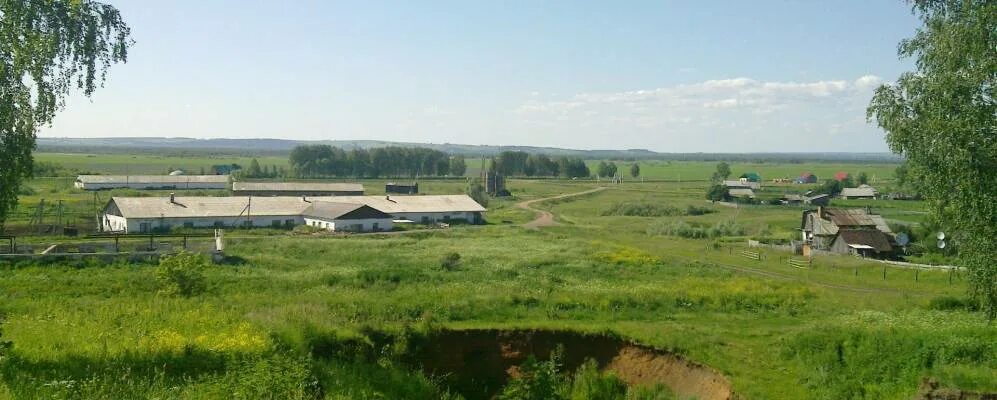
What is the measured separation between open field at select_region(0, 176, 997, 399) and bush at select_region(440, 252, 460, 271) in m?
0.41

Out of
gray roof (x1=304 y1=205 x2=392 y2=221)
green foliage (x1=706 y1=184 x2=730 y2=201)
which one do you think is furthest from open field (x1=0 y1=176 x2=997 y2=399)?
green foliage (x1=706 y1=184 x2=730 y2=201)

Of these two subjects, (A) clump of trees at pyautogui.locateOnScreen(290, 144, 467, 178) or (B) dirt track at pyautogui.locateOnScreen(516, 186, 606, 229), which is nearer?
(B) dirt track at pyautogui.locateOnScreen(516, 186, 606, 229)

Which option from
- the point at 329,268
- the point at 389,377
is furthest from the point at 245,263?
the point at 389,377

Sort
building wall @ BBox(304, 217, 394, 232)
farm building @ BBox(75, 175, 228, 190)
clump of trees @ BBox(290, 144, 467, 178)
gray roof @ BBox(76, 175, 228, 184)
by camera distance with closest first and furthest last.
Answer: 1. building wall @ BBox(304, 217, 394, 232)
2. farm building @ BBox(75, 175, 228, 190)
3. gray roof @ BBox(76, 175, 228, 184)
4. clump of trees @ BBox(290, 144, 467, 178)

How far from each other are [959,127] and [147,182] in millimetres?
96476

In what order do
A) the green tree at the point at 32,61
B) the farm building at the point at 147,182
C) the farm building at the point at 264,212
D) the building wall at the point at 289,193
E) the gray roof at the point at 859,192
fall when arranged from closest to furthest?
the green tree at the point at 32,61
the farm building at the point at 264,212
the building wall at the point at 289,193
the farm building at the point at 147,182
the gray roof at the point at 859,192

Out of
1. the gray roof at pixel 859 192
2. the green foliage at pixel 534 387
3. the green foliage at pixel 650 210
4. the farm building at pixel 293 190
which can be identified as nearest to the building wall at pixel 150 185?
the farm building at pixel 293 190

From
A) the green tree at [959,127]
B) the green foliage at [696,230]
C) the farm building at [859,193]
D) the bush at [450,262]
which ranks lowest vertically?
the green foliage at [696,230]

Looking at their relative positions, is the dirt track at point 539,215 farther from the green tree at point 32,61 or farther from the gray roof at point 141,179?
the green tree at point 32,61

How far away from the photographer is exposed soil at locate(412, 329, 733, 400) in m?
21.8

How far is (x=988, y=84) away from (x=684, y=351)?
34.2ft

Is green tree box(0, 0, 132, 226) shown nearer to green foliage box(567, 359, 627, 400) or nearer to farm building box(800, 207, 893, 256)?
green foliage box(567, 359, 627, 400)

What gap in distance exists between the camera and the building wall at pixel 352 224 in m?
59.3

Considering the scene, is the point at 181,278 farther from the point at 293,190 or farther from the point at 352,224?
the point at 293,190
